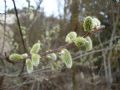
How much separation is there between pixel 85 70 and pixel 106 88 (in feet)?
1.98

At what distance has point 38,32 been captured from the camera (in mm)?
5754

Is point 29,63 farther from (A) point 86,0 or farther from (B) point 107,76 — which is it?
(B) point 107,76

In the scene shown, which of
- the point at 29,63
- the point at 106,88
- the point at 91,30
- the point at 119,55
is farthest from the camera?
the point at 106,88

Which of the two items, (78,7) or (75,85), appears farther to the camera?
(75,85)

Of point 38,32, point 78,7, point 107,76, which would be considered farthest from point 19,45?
point 107,76

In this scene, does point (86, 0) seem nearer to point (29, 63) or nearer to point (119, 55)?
point (119, 55)

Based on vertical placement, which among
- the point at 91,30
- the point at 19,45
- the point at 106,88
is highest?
the point at 91,30

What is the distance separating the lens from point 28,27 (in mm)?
4918

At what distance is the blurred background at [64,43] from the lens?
155 inches

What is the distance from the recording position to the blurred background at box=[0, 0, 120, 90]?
12.9 feet

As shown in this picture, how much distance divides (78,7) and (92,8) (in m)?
0.20

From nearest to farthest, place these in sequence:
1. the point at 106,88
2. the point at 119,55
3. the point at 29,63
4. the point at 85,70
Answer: the point at 29,63, the point at 119,55, the point at 106,88, the point at 85,70

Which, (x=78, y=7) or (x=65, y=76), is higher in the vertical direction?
(x=78, y=7)

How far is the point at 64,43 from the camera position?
5.55 m
